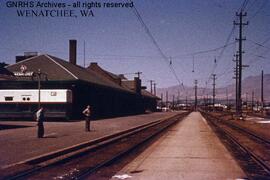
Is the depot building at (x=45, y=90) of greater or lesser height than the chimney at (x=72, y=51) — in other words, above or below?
below

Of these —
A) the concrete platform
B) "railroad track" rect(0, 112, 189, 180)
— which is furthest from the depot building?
the concrete platform

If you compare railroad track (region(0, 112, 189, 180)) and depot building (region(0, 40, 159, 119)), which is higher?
depot building (region(0, 40, 159, 119))

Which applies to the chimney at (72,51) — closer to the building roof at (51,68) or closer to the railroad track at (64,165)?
the building roof at (51,68)

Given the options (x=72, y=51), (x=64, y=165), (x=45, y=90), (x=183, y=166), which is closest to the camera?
(x=183, y=166)

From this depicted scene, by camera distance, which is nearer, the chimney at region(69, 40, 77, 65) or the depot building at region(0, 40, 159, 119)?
the depot building at region(0, 40, 159, 119)

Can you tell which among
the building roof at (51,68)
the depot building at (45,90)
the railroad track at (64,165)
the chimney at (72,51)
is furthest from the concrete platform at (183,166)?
the chimney at (72,51)

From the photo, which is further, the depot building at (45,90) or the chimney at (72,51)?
the chimney at (72,51)

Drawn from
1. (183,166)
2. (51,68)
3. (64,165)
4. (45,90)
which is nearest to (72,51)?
(51,68)

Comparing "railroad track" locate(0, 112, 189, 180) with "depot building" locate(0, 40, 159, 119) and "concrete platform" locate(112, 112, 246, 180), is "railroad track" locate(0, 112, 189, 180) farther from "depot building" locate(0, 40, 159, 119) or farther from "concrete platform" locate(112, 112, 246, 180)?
"depot building" locate(0, 40, 159, 119)

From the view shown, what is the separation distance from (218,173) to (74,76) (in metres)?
32.0

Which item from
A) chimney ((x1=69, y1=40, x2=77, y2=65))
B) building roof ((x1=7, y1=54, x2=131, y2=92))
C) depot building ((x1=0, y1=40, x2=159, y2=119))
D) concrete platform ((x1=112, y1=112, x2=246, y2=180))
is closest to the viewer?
concrete platform ((x1=112, y1=112, x2=246, y2=180))

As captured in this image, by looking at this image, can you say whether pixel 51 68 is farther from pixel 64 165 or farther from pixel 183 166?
pixel 183 166

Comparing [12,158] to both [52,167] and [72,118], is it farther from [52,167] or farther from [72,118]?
[72,118]

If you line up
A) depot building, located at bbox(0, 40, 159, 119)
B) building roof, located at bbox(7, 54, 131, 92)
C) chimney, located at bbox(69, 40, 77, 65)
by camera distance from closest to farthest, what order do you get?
depot building, located at bbox(0, 40, 159, 119) < building roof, located at bbox(7, 54, 131, 92) < chimney, located at bbox(69, 40, 77, 65)
